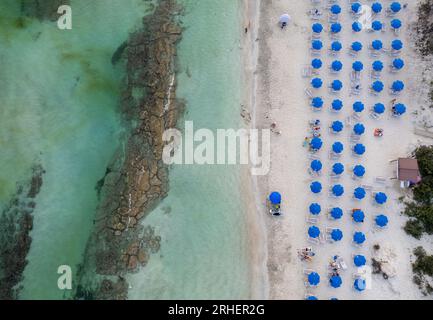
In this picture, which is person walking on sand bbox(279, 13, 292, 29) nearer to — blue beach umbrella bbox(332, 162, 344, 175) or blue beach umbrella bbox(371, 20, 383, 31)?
blue beach umbrella bbox(371, 20, 383, 31)

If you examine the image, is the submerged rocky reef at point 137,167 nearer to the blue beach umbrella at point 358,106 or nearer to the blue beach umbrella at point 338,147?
the blue beach umbrella at point 338,147

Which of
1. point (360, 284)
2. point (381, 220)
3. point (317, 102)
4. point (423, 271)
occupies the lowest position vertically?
point (360, 284)

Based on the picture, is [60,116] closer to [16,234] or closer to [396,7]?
[16,234]

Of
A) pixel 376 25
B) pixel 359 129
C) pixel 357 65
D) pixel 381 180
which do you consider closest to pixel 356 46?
pixel 357 65

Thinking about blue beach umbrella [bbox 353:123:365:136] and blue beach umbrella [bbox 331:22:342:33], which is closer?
blue beach umbrella [bbox 353:123:365:136]

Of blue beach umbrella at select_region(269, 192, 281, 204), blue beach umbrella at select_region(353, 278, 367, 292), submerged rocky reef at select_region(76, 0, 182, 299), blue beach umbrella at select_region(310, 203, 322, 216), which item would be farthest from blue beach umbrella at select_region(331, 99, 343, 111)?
blue beach umbrella at select_region(353, 278, 367, 292)

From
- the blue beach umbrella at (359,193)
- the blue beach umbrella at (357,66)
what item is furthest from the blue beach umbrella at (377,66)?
the blue beach umbrella at (359,193)
